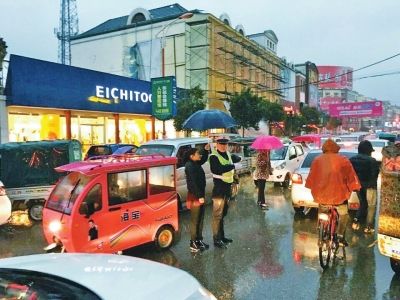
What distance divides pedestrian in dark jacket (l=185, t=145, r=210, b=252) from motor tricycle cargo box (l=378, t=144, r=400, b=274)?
9.77 ft

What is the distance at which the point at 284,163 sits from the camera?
14133 millimetres

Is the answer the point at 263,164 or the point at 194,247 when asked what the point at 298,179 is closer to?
the point at 263,164

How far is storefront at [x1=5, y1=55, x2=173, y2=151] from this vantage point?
19.3 meters

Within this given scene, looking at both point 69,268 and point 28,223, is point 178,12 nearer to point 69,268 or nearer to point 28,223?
point 28,223

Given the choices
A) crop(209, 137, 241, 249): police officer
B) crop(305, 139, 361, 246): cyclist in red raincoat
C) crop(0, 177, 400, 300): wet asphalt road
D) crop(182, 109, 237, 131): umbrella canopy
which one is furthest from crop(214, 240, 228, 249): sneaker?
crop(182, 109, 237, 131): umbrella canopy

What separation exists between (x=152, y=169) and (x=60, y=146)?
486cm

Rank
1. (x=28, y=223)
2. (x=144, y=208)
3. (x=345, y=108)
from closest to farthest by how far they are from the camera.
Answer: (x=144, y=208), (x=28, y=223), (x=345, y=108)

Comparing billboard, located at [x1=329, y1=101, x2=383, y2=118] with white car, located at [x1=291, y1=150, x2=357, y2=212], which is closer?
white car, located at [x1=291, y1=150, x2=357, y2=212]

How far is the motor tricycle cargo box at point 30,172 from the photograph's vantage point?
390 inches

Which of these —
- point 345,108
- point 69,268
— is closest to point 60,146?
point 69,268

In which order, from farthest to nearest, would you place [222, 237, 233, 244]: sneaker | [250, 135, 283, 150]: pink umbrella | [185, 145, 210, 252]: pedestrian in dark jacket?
1. [250, 135, 283, 150]: pink umbrella
2. [222, 237, 233, 244]: sneaker
3. [185, 145, 210, 252]: pedestrian in dark jacket

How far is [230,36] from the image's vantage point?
43.9m

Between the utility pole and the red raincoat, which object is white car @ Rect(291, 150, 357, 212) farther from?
the utility pole

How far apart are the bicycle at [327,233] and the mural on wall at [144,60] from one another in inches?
1462
